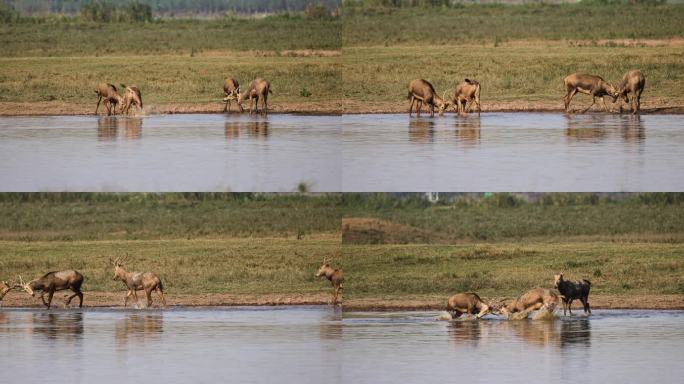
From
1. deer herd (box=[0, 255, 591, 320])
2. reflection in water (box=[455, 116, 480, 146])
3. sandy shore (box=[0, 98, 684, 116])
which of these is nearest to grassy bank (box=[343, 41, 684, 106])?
sandy shore (box=[0, 98, 684, 116])

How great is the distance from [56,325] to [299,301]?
8618 millimetres

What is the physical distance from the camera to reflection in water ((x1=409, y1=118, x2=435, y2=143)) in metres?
30.0

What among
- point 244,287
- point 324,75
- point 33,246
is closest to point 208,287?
point 244,287

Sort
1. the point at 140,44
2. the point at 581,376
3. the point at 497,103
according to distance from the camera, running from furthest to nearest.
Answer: the point at 140,44
the point at 497,103
the point at 581,376

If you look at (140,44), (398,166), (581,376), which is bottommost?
(581,376)

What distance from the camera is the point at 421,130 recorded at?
1235 inches

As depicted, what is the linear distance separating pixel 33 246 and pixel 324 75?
8265 mm

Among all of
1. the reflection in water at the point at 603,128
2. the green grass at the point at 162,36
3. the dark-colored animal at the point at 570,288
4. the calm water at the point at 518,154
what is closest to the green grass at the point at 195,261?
the calm water at the point at 518,154

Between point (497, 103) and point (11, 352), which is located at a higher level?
point (497, 103)

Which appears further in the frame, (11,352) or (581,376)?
(11,352)

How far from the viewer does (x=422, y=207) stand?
145 ft

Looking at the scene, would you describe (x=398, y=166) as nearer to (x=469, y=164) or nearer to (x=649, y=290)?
(x=469, y=164)

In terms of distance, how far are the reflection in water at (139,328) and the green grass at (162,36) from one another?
715 inches

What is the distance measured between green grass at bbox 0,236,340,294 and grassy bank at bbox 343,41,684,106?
3.80m
